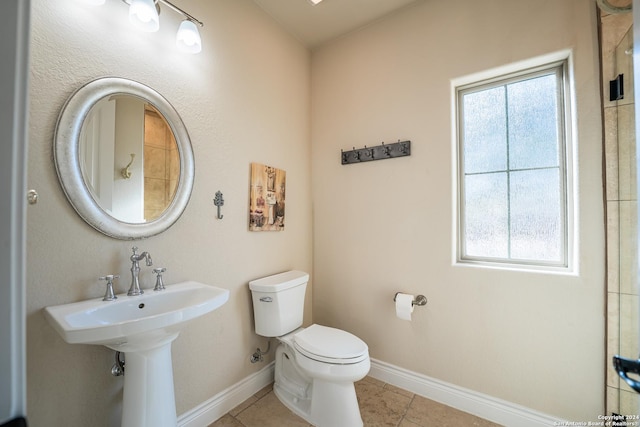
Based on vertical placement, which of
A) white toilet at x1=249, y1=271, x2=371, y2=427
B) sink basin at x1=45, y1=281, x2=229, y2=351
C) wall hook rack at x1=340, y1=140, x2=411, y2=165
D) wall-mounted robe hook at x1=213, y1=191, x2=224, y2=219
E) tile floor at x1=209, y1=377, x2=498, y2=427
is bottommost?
tile floor at x1=209, y1=377, x2=498, y2=427

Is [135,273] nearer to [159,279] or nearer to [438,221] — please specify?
[159,279]

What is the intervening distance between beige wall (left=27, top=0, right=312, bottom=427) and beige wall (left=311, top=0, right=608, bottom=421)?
34 centimetres

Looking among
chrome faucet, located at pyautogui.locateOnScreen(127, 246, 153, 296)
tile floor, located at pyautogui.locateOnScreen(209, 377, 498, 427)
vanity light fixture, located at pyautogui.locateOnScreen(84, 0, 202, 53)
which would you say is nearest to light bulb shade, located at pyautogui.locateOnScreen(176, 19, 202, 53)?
vanity light fixture, located at pyautogui.locateOnScreen(84, 0, 202, 53)

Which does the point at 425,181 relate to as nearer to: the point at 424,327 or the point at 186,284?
the point at 424,327

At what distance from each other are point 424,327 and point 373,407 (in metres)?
0.60

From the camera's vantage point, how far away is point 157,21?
1.21 metres

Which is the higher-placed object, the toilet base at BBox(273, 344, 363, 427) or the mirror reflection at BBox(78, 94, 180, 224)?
the mirror reflection at BBox(78, 94, 180, 224)

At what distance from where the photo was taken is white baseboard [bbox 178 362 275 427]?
142cm

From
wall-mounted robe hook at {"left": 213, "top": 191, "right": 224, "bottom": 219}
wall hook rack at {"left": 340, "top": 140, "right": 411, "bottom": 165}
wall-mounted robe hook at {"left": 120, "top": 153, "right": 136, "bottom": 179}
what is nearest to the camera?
wall-mounted robe hook at {"left": 120, "top": 153, "right": 136, "bottom": 179}

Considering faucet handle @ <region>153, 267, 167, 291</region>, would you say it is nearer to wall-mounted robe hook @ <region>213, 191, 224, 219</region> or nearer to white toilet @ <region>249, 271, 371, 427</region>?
wall-mounted robe hook @ <region>213, 191, 224, 219</region>

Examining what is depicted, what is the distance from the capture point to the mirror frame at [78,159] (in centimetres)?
103

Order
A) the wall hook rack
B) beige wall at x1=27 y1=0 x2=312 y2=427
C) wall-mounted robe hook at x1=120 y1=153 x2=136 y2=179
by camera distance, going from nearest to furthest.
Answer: beige wall at x1=27 y1=0 x2=312 y2=427 < wall-mounted robe hook at x1=120 y1=153 x2=136 y2=179 < the wall hook rack

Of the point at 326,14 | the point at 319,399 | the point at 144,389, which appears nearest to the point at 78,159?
the point at 144,389

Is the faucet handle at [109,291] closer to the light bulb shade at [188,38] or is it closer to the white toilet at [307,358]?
the white toilet at [307,358]
